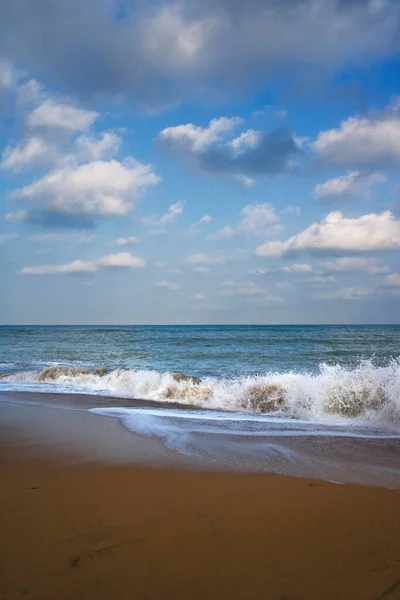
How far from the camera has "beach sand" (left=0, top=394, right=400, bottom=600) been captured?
2.74 meters

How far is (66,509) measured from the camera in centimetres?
393

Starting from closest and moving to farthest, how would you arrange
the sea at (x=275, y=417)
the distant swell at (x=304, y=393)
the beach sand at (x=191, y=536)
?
the beach sand at (x=191, y=536) → the sea at (x=275, y=417) → the distant swell at (x=304, y=393)

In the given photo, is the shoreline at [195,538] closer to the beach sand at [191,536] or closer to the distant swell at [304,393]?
the beach sand at [191,536]

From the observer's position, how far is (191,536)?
341 cm

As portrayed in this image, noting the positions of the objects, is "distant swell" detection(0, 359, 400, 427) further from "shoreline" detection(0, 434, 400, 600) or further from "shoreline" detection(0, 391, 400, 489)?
"shoreline" detection(0, 434, 400, 600)

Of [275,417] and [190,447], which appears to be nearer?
[190,447]

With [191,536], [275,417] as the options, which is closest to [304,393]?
[275,417]

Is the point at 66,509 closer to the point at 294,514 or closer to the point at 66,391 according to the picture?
the point at 294,514

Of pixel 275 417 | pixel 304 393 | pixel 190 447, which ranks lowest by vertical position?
pixel 275 417

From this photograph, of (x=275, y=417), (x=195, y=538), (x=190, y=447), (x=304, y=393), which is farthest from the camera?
(x=304, y=393)

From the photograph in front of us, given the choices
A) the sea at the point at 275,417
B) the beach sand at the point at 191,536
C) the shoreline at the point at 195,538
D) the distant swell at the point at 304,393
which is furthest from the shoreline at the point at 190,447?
the distant swell at the point at 304,393

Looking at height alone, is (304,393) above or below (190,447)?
above

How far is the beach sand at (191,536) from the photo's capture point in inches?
108

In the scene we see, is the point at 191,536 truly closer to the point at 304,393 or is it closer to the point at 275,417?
the point at 275,417
